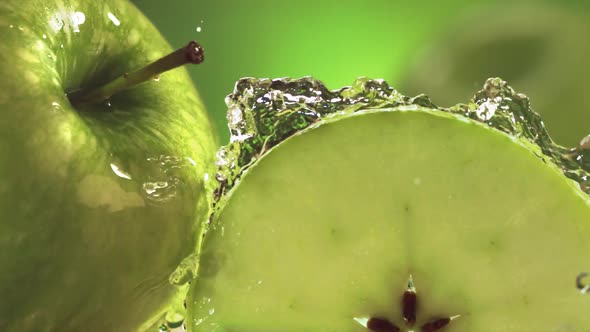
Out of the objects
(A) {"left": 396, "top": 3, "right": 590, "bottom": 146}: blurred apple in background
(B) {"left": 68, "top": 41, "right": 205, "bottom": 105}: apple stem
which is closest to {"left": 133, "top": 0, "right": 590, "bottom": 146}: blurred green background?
(A) {"left": 396, "top": 3, "right": 590, "bottom": 146}: blurred apple in background

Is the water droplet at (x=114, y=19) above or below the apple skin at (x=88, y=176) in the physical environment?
above

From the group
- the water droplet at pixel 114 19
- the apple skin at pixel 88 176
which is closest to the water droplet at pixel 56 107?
the apple skin at pixel 88 176

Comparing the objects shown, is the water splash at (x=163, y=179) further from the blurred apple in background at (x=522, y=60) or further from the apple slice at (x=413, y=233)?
the blurred apple in background at (x=522, y=60)

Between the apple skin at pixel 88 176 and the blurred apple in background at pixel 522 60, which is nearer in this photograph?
the apple skin at pixel 88 176

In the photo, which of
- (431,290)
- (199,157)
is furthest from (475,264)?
(199,157)

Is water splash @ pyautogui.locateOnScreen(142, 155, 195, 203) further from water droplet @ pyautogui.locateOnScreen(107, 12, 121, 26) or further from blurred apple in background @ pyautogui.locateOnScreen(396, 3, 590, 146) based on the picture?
blurred apple in background @ pyautogui.locateOnScreen(396, 3, 590, 146)

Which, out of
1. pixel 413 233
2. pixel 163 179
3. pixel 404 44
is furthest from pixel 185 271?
pixel 404 44
